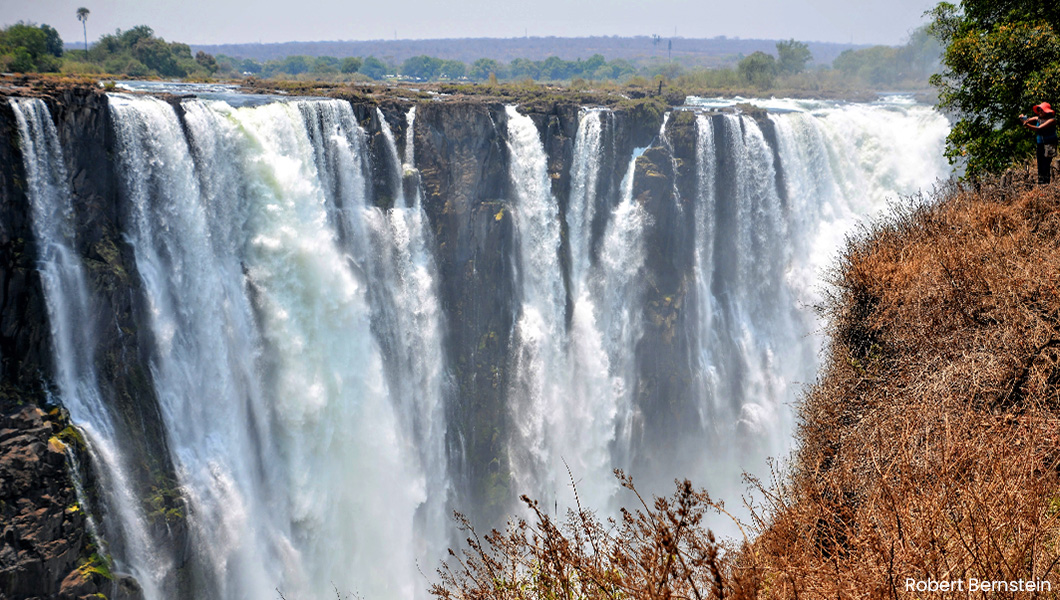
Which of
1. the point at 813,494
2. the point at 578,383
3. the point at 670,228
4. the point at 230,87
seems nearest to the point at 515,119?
the point at 670,228

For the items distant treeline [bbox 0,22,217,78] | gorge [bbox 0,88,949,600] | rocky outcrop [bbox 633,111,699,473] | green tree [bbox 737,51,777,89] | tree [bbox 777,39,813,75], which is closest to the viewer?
gorge [bbox 0,88,949,600]

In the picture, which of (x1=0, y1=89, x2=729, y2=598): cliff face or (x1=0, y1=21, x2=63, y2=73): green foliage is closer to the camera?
(x1=0, y1=89, x2=729, y2=598): cliff face

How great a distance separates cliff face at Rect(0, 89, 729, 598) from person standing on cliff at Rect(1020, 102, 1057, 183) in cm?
1634

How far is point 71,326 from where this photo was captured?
15477 mm

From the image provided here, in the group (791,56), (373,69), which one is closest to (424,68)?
(373,69)

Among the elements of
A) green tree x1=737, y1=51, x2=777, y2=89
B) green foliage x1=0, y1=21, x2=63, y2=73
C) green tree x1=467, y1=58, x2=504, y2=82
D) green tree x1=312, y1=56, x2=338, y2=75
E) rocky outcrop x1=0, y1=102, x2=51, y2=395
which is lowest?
rocky outcrop x1=0, y1=102, x2=51, y2=395

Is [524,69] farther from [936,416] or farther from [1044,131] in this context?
[936,416]

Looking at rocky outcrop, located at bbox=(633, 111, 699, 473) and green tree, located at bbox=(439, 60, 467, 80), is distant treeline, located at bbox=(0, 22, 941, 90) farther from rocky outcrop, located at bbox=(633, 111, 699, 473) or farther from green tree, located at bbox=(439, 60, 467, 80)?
rocky outcrop, located at bbox=(633, 111, 699, 473)

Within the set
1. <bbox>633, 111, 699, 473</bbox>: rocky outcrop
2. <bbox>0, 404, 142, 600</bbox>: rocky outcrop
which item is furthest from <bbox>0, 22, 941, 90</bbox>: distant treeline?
<bbox>0, 404, 142, 600</bbox>: rocky outcrop

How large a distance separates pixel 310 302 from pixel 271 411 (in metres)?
3.13

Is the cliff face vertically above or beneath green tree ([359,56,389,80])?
beneath

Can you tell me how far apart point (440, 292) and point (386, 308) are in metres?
2.20

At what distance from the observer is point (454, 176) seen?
23.7 metres

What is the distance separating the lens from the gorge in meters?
15.7
